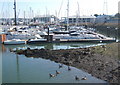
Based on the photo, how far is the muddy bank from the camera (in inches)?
568

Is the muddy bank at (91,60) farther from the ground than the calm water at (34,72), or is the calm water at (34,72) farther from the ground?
the muddy bank at (91,60)

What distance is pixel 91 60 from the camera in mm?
18203

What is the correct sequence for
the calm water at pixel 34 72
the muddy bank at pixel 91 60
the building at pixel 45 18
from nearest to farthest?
the calm water at pixel 34 72, the muddy bank at pixel 91 60, the building at pixel 45 18

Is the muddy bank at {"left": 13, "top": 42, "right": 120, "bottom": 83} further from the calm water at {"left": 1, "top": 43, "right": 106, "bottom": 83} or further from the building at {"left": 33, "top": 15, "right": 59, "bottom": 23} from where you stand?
the building at {"left": 33, "top": 15, "right": 59, "bottom": 23}

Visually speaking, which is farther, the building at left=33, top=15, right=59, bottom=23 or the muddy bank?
the building at left=33, top=15, right=59, bottom=23

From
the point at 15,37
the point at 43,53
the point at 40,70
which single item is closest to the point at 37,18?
the point at 15,37

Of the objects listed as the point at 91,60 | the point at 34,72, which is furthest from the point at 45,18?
the point at 34,72

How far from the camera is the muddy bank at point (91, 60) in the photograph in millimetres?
14422

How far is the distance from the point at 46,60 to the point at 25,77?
5.38 m

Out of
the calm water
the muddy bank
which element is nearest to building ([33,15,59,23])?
the muddy bank

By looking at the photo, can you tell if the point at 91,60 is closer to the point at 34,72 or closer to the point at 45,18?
the point at 34,72

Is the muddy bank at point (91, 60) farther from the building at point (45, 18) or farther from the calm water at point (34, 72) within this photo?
the building at point (45, 18)

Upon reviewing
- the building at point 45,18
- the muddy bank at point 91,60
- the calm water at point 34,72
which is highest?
the building at point 45,18

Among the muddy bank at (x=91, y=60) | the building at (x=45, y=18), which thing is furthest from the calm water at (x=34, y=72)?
the building at (x=45, y=18)
